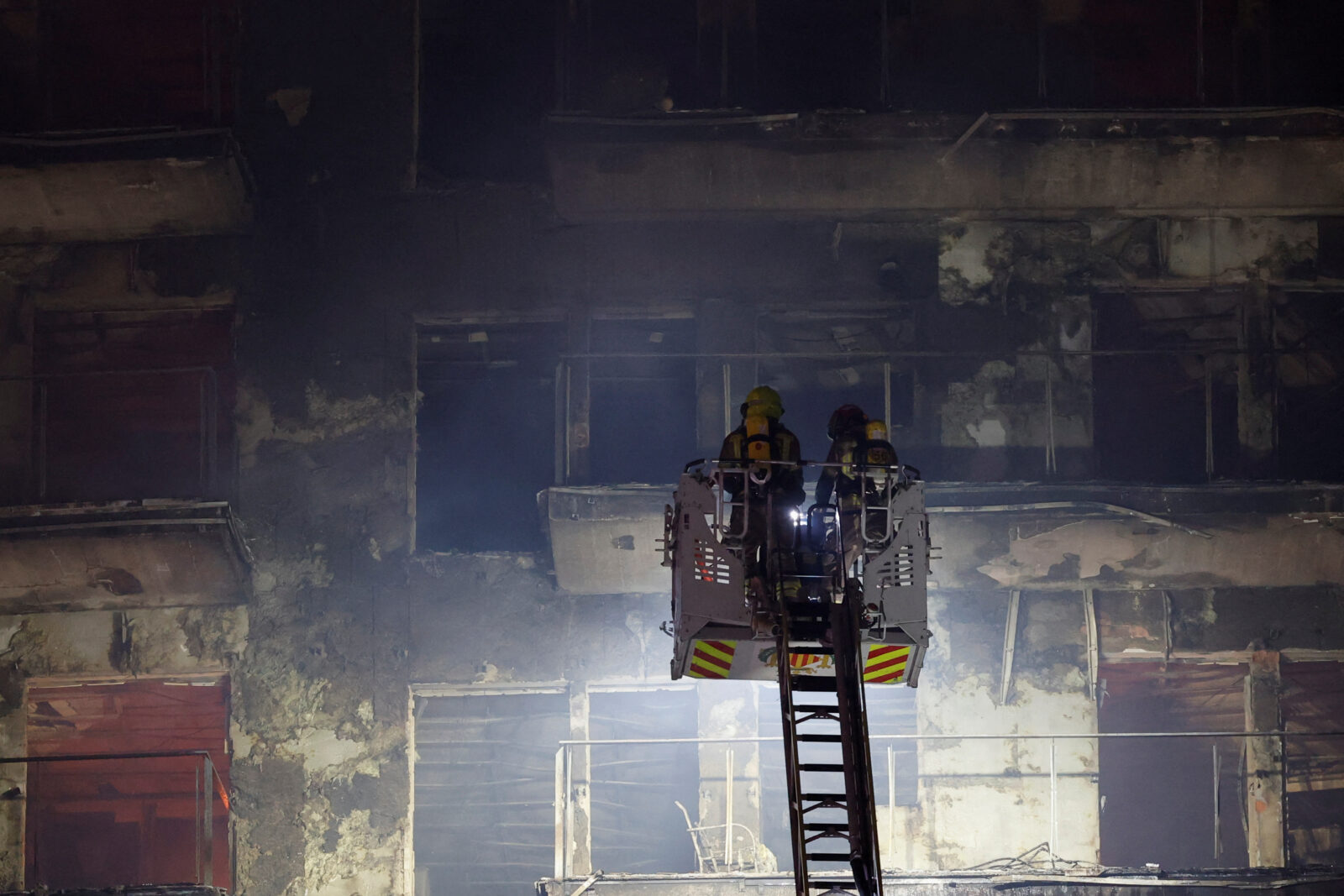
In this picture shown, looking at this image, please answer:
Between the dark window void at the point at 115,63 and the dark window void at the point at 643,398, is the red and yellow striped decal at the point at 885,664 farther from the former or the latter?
the dark window void at the point at 115,63

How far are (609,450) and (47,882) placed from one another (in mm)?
6296

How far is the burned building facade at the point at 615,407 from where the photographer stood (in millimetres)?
10789

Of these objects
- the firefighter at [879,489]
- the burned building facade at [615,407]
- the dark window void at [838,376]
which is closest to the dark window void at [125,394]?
the burned building facade at [615,407]

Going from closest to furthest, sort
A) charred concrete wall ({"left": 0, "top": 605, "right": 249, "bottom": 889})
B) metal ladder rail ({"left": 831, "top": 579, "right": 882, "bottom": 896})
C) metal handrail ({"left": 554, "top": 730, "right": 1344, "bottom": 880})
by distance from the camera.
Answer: metal ladder rail ({"left": 831, "top": 579, "right": 882, "bottom": 896})
metal handrail ({"left": 554, "top": 730, "right": 1344, "bottom": 880})
charred concrete wall ({"left": 0, "top": 605, "right": 249, "bottom": 889})

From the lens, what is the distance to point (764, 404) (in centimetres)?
739

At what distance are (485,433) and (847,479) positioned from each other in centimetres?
509

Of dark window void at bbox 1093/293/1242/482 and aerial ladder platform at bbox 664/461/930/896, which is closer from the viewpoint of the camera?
aerial ladder platform at bbox 664/461/930/896

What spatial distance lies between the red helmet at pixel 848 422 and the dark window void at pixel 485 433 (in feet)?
13.8

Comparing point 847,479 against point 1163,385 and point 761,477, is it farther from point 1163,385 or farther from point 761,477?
point 1163,385

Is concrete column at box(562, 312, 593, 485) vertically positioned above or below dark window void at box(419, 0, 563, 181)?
below

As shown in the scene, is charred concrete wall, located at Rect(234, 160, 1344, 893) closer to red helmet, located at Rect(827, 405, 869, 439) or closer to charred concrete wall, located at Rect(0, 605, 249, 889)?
charred concrete wall, located at Rect(0, 605, 249, 889)

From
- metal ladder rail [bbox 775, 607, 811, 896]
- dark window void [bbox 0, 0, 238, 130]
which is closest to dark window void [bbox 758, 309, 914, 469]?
metal ladder rail [bbox 775, 607, 811, 896]

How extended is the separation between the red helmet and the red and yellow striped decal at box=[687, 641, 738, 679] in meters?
1.48

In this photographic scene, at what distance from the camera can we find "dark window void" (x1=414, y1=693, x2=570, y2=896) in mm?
10961
